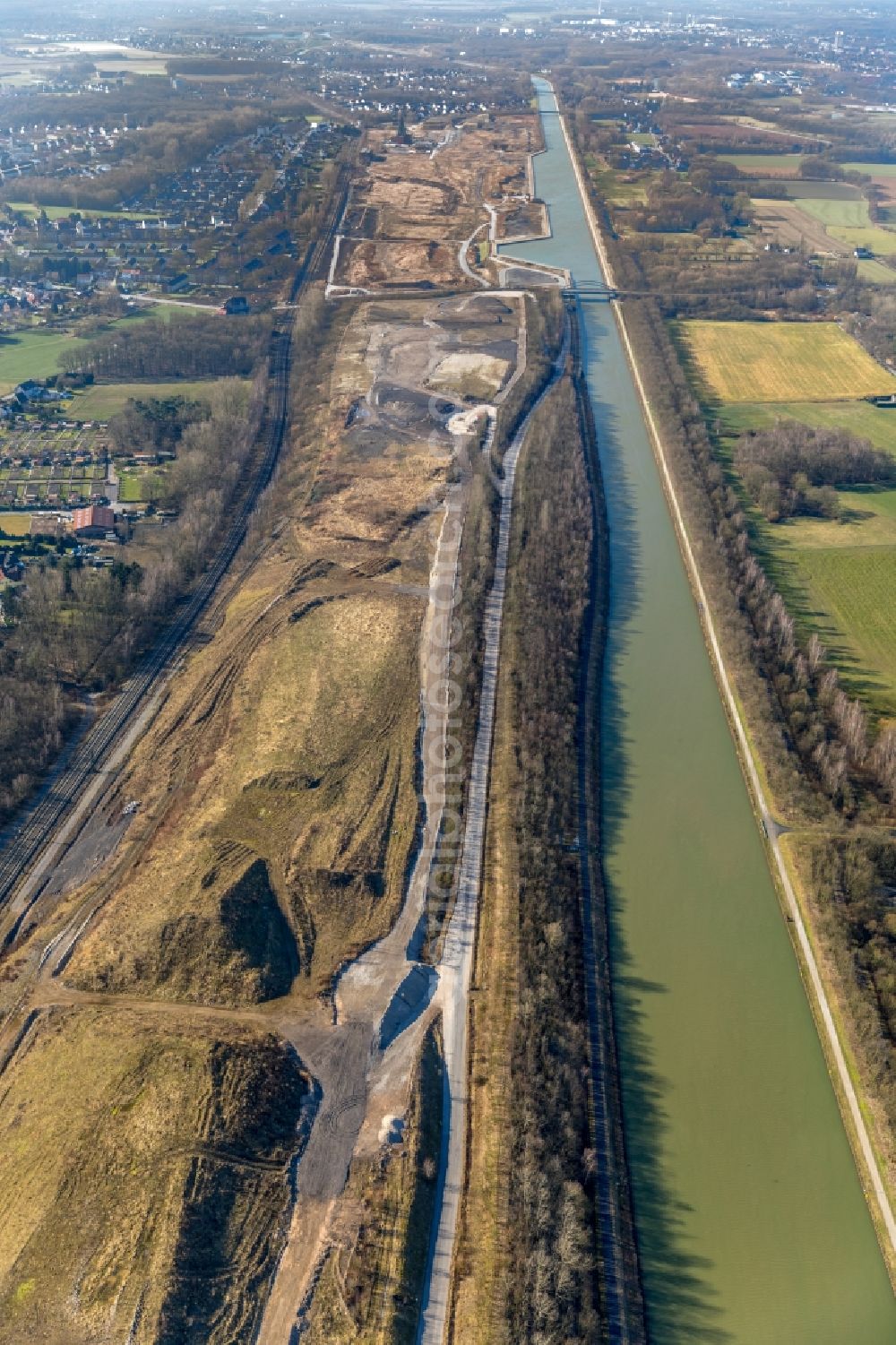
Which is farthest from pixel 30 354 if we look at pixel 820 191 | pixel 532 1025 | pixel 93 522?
pixel 820 191

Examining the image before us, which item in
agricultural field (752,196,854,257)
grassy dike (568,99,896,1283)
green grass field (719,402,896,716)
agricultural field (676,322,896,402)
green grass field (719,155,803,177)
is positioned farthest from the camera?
green grass field (719,155,803,177)

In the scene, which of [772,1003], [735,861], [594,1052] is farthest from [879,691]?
[594,1052]

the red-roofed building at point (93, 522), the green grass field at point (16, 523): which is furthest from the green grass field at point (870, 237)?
the green grass field at point (16, 523)

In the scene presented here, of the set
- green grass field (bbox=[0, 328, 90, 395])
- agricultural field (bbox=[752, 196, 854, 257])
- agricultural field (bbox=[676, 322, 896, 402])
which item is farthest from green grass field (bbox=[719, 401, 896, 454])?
green grass field (bbox=[0, 328, 90, 395])

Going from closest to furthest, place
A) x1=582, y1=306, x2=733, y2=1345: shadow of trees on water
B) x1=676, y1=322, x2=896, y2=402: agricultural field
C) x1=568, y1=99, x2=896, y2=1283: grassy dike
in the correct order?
x1=582, y1=306, x2=733, y2=1345: shadow of trees on water → x1=568, y1=99, x2=896, y2=1283: grassy dike → x1=676, y1=322, x2=896, y2=402: agricultural field

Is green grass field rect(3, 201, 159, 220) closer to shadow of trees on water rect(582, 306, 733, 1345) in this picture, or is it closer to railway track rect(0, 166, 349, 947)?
railway track rect(0, 166, 349, 947)

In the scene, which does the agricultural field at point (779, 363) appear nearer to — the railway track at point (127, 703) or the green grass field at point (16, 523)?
the railway track at point (127, 703)

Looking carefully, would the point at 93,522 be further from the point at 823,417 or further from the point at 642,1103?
the point at 823,417
